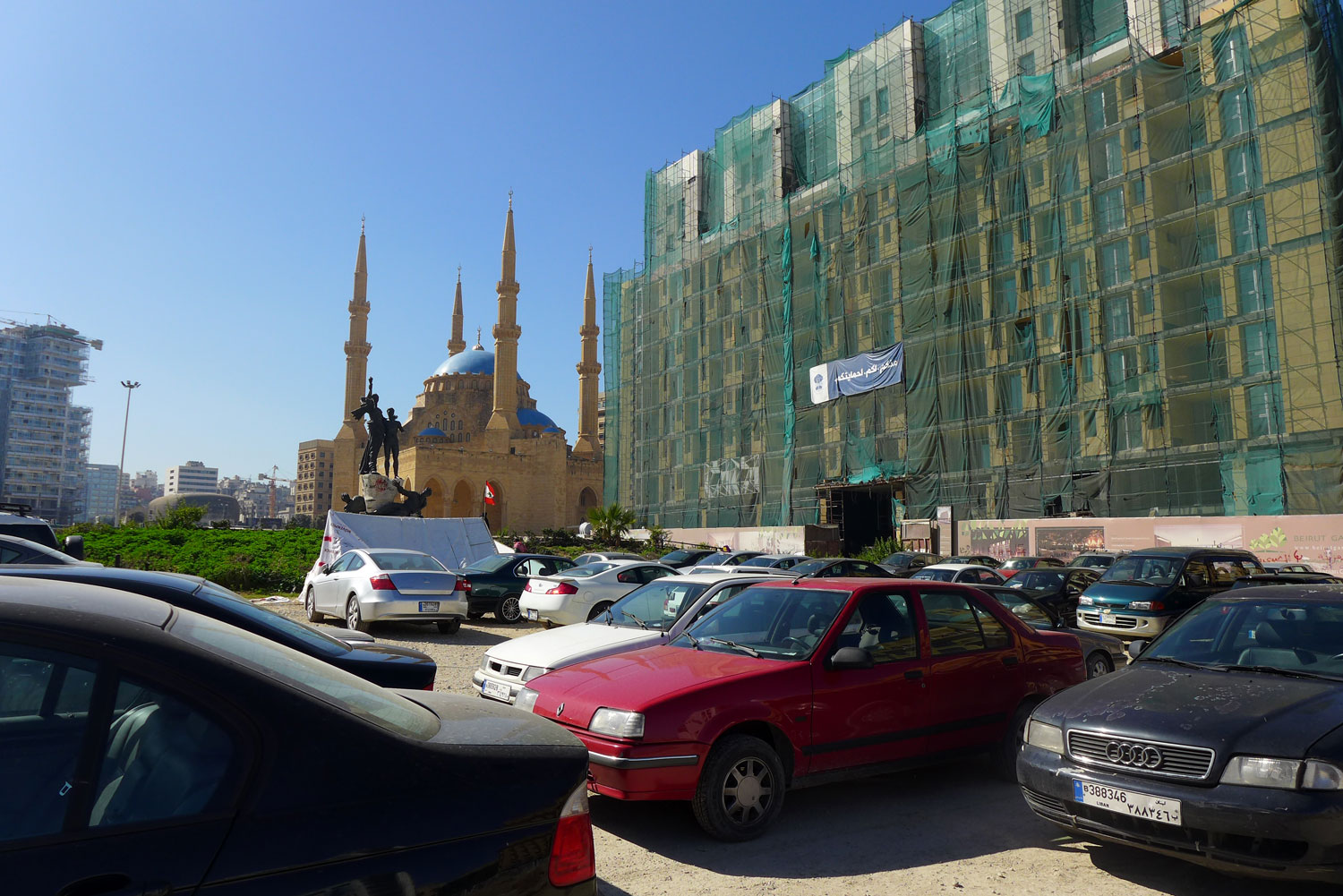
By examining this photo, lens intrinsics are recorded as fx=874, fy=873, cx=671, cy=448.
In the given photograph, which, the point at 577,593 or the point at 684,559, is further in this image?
the point at 684,559

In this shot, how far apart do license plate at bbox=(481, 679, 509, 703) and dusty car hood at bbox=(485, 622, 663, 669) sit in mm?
246

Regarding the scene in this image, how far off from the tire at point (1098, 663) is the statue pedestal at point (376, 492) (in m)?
26.4

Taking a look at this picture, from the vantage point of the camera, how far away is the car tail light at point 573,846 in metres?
2.43

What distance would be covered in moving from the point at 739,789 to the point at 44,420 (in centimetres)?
14728

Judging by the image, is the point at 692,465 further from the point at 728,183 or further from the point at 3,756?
the point at 3,756

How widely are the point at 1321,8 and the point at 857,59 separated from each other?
1747 cm

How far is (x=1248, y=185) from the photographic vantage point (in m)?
24.9

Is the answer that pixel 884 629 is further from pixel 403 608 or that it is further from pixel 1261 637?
pixel 403 608

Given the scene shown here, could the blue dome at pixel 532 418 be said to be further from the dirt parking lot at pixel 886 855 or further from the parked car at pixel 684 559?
the dirt parking lot at pixel 886 855

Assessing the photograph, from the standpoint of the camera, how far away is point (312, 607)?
48.8 feet

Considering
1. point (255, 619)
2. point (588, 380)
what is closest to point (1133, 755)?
point (255, 619)

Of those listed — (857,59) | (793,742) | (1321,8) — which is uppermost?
(857,59)

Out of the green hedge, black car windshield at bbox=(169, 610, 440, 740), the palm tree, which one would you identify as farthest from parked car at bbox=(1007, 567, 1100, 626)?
the palm tree

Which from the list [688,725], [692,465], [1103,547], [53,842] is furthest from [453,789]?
[692,465]
